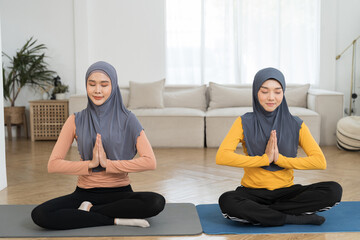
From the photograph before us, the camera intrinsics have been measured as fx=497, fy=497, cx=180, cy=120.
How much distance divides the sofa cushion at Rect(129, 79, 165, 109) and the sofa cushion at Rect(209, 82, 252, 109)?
715 mm

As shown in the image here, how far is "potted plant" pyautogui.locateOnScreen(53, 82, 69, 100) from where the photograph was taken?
281 inches

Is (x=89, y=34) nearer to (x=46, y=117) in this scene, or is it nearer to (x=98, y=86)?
(x=46, y=117)

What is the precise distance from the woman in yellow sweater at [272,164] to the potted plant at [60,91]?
15.2 ft

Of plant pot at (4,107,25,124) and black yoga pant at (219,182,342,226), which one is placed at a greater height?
plant pot at (4,107,25,124)

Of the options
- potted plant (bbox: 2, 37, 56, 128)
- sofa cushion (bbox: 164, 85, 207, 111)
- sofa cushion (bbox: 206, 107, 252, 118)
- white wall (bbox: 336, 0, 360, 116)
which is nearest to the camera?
sofa cushion (bbox: 206, 107, 252, 118)

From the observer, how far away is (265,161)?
9.28 feet

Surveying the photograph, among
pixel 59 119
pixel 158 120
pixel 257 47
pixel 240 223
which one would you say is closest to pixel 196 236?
pixel 240 223

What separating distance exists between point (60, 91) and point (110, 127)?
14.8 ft

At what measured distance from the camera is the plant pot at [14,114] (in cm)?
707

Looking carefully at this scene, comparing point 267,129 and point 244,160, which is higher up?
point 267,129

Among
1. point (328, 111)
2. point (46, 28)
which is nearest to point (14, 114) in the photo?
point (46, 28)

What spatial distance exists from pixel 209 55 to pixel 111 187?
484cm

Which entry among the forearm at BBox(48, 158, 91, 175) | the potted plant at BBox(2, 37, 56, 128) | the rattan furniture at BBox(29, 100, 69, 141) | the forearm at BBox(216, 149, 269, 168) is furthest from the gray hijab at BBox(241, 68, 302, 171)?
the potted plant at BBox(2, 37, 56, 128)

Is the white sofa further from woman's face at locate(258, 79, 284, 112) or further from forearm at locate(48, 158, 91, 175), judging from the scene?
forearm at locate(48, 158, 91, 175)
